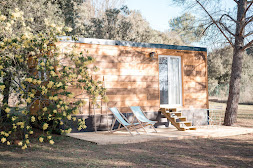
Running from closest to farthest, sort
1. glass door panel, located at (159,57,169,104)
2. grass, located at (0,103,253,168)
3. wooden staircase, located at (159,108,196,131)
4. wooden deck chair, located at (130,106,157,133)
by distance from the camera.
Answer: grass, located at (0,103,253,168), wooden deck chair, located at (130,106,157,133), wooden staircase, located at (159,108,196,131), glass door panel, located at (159,57,169,104)

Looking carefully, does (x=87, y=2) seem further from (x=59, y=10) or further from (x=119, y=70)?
(x=119, y=70)

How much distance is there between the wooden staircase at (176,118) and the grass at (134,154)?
1573mm

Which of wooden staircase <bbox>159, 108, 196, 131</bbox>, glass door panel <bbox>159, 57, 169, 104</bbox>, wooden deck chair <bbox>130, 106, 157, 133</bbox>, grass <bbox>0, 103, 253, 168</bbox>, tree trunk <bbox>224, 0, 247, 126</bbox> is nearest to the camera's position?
grass <bbox>0, 103, 253, 168</bbox>

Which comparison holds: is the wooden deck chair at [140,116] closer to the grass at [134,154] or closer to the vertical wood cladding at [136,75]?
the vertical wood cladding at [136,75]

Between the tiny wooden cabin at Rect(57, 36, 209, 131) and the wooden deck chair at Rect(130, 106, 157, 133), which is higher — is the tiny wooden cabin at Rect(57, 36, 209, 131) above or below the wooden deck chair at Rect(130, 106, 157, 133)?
above

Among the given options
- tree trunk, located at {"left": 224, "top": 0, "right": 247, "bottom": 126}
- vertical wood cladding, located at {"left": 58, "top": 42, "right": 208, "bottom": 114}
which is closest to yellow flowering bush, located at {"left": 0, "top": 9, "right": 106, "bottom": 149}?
vertical wood cladding, located at {"left": 58, "top": 42, "right": 208, "bottom": 114}

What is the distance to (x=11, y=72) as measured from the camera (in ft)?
16.8

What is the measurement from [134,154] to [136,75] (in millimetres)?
3847

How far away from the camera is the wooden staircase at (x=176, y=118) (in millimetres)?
7792

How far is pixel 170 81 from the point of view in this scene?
354 inches

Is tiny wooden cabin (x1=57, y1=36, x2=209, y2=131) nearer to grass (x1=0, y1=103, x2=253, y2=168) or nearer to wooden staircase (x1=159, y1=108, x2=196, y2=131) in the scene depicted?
wooden staircase (x1=159, y1=108, x2=196, y2=131)

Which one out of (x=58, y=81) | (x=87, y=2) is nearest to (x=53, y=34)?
(x=58, y=81)

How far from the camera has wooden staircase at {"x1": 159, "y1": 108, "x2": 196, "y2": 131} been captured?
779 cm

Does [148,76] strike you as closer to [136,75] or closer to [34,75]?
[136,75]
